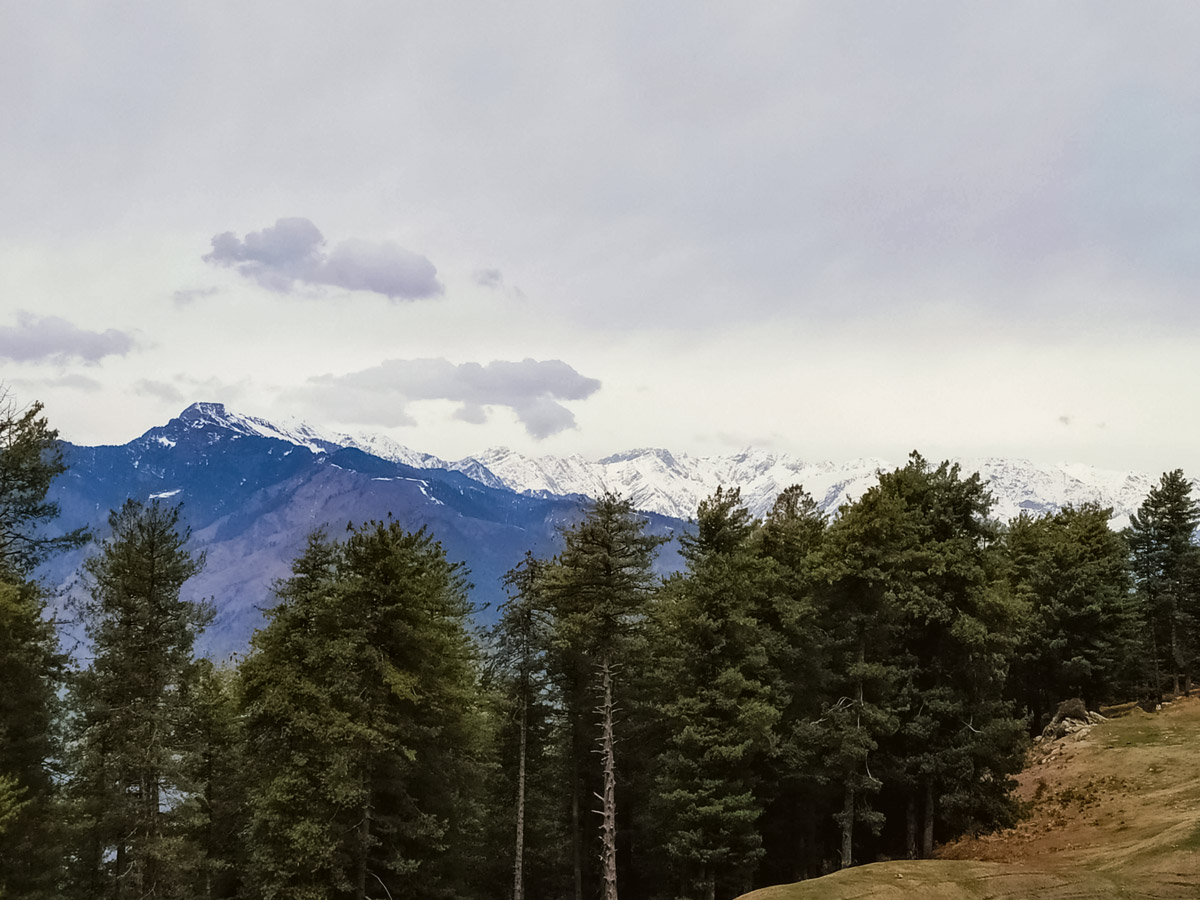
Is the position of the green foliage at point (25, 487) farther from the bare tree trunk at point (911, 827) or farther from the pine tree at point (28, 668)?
the bare tree trunk at point (911, 827)

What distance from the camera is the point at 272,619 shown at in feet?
116

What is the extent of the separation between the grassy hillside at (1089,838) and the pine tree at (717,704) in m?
8.59

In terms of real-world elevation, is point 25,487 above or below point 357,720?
above

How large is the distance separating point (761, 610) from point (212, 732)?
95.4ft

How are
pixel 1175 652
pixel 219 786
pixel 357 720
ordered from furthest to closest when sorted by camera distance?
pixel 1175 652 → pixel 219 786 → pixel 357 720

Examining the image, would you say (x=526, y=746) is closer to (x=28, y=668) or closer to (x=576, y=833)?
(x=576, y=833)

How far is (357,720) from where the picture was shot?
3269cm

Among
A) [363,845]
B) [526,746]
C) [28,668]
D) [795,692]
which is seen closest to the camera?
[28,668]

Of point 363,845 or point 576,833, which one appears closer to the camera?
point 363,845

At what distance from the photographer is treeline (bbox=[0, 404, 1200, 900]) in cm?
3173

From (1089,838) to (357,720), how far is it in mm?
31664

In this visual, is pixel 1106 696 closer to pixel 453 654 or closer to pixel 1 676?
pixel 453 654

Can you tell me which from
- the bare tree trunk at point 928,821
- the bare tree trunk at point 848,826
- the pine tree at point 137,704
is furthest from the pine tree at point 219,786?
the bare tree trunk at point 928,821

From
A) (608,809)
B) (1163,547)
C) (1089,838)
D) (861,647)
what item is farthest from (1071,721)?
(608,809)
